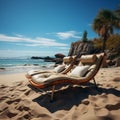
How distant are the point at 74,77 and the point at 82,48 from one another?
35116 millimetres

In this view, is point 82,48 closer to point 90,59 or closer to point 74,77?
point 90,59

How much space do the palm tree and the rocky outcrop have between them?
44.9ft

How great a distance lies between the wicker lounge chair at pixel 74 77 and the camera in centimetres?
381

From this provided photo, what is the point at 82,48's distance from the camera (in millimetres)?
39312

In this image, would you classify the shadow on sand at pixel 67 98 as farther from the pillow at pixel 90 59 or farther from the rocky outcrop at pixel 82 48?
the rocky outcrop at pixel 82 48

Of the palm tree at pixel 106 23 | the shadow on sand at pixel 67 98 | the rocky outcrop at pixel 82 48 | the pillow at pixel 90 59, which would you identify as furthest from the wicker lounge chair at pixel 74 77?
the rocky outcrop at pixel 82 48

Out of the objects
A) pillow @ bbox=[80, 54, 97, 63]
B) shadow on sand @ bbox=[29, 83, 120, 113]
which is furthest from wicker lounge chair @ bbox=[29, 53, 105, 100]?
shadow on sand @ bbox=[29, 83, 120, 113]

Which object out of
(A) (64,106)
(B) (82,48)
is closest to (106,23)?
(A) (64,106)

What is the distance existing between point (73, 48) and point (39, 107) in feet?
137

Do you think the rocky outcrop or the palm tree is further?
the rocky outcrop

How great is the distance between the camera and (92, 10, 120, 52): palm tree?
1986cm

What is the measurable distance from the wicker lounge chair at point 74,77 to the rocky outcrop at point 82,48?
2869cm

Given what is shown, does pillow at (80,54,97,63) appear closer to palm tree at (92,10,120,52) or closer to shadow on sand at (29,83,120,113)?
shadow on sand at (29,83,120,113)

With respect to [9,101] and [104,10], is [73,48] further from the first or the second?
[9,101]
